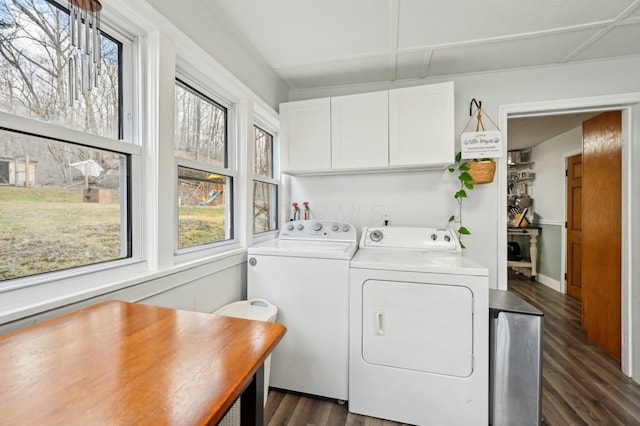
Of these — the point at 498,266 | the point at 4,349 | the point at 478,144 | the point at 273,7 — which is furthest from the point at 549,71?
the point at 4,349

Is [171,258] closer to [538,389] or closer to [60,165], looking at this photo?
[60,165]

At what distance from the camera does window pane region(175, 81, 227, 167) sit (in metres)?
1.53

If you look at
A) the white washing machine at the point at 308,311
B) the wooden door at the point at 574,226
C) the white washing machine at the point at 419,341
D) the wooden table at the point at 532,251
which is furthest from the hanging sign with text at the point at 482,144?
the wooden table at the point at 532,251

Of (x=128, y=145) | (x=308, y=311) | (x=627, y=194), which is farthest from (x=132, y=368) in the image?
(x=627, y=194)

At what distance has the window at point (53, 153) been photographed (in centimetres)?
85

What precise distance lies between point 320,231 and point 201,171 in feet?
3.46

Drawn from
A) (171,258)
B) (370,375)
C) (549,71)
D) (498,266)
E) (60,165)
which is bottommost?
(370,375)

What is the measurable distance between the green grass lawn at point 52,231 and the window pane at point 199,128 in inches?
21.4

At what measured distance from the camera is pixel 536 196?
14.9 feet

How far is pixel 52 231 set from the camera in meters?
0.96

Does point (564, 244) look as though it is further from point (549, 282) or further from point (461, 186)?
point (461, 186)

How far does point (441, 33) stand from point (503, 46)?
0.55 meters

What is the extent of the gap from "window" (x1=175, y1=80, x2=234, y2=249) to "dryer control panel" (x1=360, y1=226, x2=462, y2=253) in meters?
1.14

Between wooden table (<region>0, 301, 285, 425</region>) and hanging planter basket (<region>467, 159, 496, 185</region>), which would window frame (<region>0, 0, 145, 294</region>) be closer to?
wooden table (<region>0, 301, 285, 425</region>)
